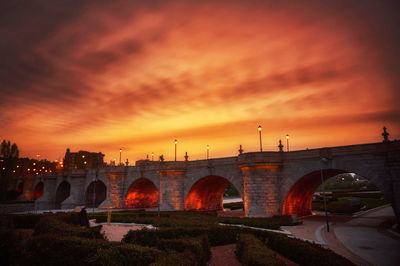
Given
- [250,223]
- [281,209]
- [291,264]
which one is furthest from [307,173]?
[291,264]

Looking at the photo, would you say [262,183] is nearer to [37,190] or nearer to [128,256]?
[128,256]

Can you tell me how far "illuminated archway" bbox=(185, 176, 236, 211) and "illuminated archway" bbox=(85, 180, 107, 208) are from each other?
86.9ft

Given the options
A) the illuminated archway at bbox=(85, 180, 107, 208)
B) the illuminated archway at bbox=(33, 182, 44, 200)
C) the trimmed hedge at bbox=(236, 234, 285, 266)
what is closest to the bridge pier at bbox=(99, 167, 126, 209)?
the illuminated archway at bbox=(85, 180, 107, 208)

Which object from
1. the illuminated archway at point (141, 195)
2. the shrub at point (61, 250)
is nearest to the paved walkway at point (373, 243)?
the shrub at point (61, 250)

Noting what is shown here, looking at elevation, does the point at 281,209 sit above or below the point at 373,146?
below

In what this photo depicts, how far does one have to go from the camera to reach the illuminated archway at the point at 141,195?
46375mm

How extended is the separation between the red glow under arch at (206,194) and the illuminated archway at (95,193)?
86.9 feet

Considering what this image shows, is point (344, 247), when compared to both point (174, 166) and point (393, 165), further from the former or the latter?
point (174, 166)

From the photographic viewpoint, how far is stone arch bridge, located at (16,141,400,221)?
21.7m

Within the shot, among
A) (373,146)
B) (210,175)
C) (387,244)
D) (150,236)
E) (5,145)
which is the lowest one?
(387,244)

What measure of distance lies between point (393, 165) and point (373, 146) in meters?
2.24

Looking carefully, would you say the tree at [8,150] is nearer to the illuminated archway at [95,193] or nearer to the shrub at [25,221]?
the illuminated archway at [95,193]

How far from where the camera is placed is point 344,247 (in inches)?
593

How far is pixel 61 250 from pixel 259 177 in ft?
69.8
